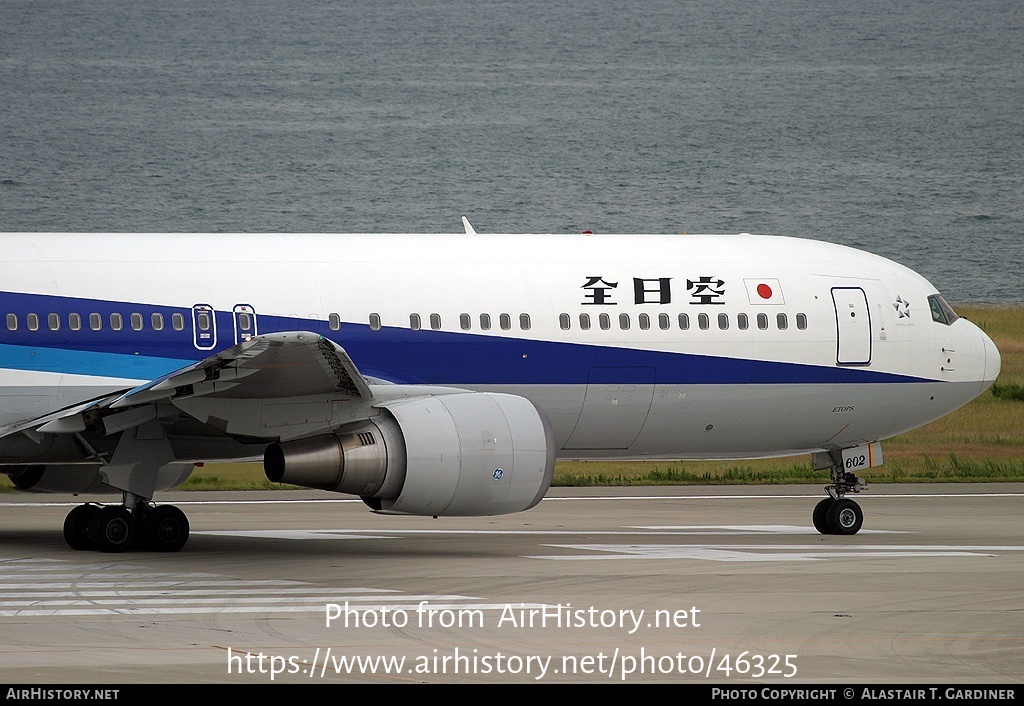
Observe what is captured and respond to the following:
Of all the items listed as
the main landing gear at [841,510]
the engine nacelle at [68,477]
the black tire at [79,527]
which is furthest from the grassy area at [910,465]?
the main landing gear at [841,510]

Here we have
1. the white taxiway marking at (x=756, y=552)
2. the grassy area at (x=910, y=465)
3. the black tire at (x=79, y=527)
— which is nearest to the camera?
the white taxiway marking at (x=756, y=552)

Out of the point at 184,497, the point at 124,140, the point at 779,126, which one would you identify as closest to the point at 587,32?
the point at 779,126

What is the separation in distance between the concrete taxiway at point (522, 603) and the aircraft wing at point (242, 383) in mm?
1687

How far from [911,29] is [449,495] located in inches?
2944

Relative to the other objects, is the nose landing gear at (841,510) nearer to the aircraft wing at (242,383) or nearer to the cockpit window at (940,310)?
the cockpit window at (940,310)

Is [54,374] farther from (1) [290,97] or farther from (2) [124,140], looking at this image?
(1) [290,97]

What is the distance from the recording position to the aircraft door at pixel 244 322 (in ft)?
60.7

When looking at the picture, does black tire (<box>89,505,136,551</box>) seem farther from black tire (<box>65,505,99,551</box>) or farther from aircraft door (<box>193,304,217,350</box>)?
aircraft door (<box>193,304,217,350</box>)

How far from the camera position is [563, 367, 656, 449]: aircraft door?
19.8 meters

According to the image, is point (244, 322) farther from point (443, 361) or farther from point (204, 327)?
point (443, 361)

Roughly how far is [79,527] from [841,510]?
33.8 ft

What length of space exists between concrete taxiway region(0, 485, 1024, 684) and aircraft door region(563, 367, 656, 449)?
1.46m

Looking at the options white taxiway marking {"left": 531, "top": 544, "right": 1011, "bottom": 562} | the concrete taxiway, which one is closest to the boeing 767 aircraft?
the concrete taxiway

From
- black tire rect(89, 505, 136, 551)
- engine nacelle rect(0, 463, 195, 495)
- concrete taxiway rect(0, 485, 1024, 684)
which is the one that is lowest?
concrete taxiway rect(0, 485, 1024, 684)
